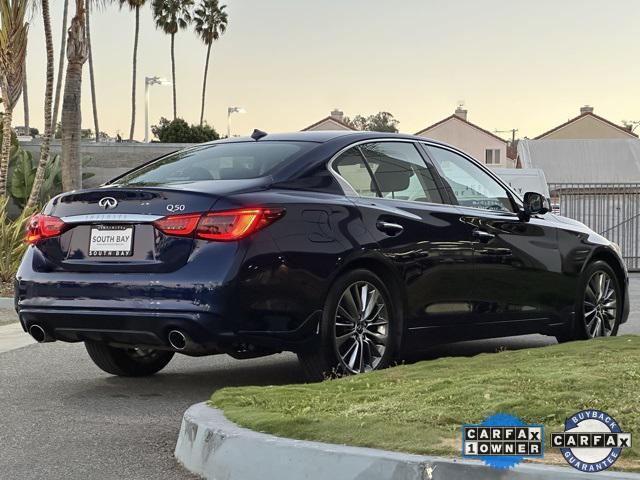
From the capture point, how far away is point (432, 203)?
8.44 metres

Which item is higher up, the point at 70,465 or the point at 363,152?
the point at 363,152

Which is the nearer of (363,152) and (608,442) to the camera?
(608,442)

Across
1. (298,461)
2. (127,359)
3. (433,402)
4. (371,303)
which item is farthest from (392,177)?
(298,461)

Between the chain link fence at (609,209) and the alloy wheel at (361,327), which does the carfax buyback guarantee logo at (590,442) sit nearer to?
the alloy wheel at (361,327)

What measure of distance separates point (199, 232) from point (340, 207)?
3.20ft

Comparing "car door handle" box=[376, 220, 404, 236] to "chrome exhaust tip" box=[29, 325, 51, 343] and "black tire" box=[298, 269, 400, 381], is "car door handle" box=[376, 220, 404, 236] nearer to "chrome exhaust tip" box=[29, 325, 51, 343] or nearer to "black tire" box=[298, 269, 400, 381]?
"black tire" box=[298, 269, 400, 381]

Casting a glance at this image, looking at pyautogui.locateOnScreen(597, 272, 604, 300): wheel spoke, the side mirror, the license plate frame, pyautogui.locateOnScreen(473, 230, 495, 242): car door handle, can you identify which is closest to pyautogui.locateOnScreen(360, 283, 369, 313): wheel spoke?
pyautogui.locateOnScreen(473, 230, 495, 242): car door handle

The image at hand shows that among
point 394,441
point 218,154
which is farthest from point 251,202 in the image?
point 394,441

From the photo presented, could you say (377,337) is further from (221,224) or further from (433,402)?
(433,402)

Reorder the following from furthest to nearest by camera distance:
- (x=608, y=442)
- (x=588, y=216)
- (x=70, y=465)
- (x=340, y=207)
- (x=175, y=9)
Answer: (x=175, y=9) < (x=588, y=216) < (x=340, y=207) < (x=70, y=465) < (x=608, y=442)

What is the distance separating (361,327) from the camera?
7672 millimetres

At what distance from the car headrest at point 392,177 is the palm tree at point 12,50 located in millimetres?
14202

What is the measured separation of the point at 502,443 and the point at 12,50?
1876 cm

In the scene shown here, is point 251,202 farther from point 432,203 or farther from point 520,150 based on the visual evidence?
point 520,150
